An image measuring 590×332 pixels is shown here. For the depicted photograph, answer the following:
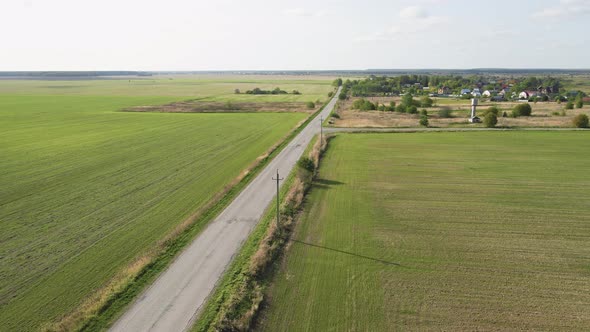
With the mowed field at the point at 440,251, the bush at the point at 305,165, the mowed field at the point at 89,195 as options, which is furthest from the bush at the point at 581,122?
the bush at the point at 305,165

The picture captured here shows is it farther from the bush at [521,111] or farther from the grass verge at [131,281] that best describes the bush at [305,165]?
the bush at [521,111]

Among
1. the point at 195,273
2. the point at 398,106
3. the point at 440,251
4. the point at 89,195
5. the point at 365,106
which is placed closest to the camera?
the point at 195,273

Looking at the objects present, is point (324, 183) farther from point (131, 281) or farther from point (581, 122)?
point (581, 122)

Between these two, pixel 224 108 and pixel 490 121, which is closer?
pixel 490 121

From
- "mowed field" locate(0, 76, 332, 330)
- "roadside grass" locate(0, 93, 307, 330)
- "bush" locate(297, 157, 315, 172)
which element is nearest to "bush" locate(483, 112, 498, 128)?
"mowed field" locate(0, 76, 332, 330)

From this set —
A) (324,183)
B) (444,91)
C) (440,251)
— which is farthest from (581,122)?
(444,91)

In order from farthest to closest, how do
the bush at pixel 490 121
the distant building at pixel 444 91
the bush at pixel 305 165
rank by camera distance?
1. the distant building at pixel 444 91
2. the bush at pixel 490 121
3. the bush at pixel 305 165

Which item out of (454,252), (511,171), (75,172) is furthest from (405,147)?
(75,172)
